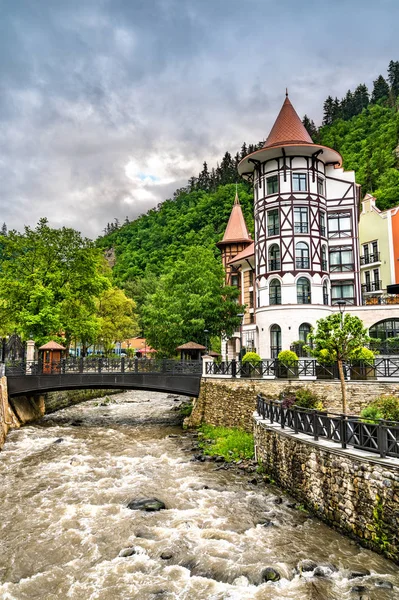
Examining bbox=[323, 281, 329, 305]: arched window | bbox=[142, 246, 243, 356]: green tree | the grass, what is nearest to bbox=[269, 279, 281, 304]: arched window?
bbox=[142, 246, 243, 356]: green tree

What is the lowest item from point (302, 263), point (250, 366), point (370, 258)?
point (250, 366)

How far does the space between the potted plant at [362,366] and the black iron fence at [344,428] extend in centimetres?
525

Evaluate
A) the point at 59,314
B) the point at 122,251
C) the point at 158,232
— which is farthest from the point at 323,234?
the point at 122,251

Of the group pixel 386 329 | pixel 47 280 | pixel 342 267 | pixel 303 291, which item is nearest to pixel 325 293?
pixel 303 291

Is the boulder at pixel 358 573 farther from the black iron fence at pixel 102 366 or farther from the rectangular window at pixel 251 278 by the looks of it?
the rectangular window at pixel 251 278

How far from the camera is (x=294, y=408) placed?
40.4 feet

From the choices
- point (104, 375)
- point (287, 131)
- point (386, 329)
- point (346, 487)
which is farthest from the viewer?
point (287, 131)

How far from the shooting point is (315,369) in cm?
1803

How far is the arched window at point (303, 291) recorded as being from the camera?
2692 cm

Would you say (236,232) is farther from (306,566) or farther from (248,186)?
(248,186)

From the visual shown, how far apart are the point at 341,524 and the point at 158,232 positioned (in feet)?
259

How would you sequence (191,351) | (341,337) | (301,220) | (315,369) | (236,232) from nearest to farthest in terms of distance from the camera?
(341,337) < (315,369) < (191,351) < (301,220) < (236,232)

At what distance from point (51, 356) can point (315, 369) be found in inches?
605

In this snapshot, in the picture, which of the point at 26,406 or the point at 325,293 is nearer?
the point at 26,406
